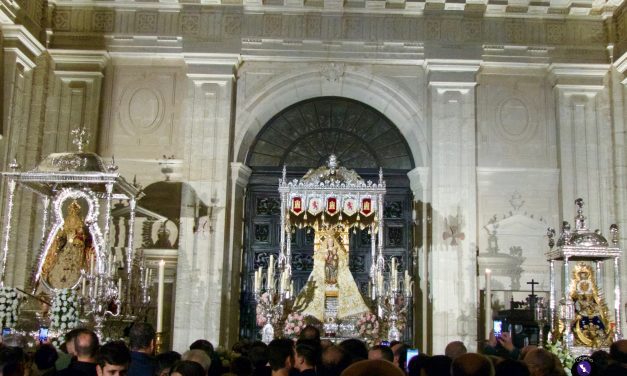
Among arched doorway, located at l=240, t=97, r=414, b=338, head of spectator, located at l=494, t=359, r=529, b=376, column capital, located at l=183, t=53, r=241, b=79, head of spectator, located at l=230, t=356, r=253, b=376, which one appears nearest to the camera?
head of spectator, located at l=494, t=359, r=529, b=376

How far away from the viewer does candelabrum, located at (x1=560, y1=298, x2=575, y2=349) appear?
1174 centimetres

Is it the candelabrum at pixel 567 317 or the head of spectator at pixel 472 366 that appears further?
the candelabrum at pixel 567 317

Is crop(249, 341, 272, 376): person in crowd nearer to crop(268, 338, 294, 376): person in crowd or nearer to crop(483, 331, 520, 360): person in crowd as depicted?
crop(268, 338, 294, 376): person in crowd

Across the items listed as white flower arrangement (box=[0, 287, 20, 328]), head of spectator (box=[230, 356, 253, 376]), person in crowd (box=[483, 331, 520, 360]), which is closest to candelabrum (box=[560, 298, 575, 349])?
person in crowd (box=[483, 331, 520, 360])

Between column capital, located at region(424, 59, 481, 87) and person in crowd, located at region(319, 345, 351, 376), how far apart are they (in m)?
10.4

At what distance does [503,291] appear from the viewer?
1490 centimetres

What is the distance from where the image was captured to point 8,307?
36.9ft

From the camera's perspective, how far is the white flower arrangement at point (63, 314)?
36.6ft

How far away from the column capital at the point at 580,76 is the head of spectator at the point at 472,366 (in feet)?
39.3

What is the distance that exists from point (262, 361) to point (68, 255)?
7.62m

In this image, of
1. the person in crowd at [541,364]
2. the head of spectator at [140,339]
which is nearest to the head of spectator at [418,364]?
the person in crowd at [541,364]

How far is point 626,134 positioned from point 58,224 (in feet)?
35.8

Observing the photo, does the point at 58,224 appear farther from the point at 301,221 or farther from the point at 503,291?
the point at 503,291

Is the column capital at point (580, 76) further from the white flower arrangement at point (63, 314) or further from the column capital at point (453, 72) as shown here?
the white flower arrangement at point (63, 314)
